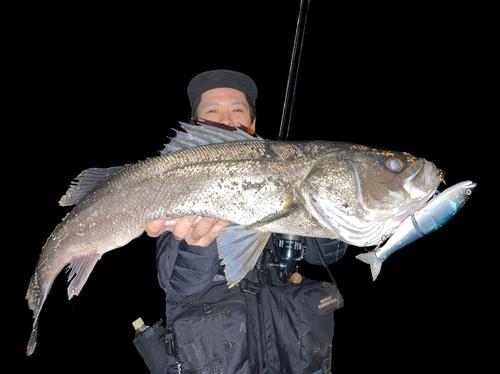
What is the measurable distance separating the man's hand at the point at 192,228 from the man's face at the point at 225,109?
1.35 m

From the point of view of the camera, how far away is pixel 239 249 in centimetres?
166

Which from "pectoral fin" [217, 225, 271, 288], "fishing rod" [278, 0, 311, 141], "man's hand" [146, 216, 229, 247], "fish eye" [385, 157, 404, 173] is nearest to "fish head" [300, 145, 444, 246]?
"fish eye" [385, 157, 404, 173]

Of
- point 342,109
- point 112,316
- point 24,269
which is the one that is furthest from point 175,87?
point 112,316

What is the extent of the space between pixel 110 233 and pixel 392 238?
1783mm

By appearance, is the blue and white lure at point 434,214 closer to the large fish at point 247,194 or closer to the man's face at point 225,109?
the large fish at point 247,194

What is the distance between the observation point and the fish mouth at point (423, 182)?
1.47 m

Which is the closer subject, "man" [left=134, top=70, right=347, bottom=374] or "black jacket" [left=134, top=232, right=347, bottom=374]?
"man" [left=134, top=70, right=347, bottom=374]

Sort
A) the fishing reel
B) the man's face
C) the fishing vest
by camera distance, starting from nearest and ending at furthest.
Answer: the fishing vest → the fishing reel → the man's face

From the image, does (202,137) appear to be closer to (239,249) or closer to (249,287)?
(239,249)

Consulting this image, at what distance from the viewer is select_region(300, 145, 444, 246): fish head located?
4.89ft

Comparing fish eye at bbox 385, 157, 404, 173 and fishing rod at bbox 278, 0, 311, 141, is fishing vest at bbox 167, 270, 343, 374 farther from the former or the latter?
fishing rod at bbox 278, 0, 311, 141

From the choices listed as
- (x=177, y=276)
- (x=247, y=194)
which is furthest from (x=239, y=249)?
(x=177, y=276)

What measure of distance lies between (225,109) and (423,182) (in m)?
2.10

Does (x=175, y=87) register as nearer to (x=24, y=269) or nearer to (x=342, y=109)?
(x=342, y=109)
